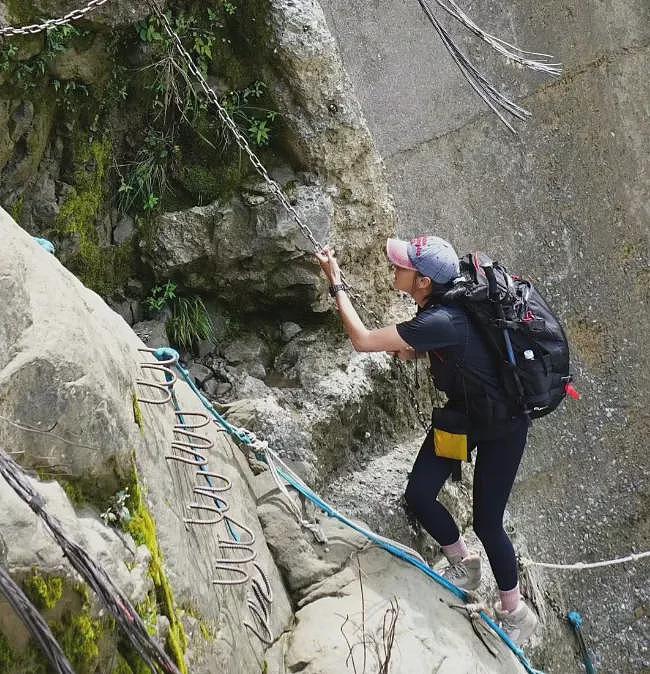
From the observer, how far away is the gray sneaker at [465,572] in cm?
412

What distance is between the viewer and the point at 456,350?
3533 millimetres

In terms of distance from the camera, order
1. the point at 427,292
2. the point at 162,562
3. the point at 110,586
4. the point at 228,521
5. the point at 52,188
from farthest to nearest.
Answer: the point at 52,188 < the point at 427,292 < the point at 228,521 < the point at 162,562 < the point at 110,586

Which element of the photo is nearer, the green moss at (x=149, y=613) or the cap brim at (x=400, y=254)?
the green moss at (x=149, y=613)

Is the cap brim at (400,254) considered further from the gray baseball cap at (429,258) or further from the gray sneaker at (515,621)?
the gray sneaker at (515,621)

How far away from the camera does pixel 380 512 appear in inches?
172

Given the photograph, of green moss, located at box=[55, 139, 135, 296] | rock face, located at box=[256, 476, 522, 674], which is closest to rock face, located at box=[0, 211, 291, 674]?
rock face, located at box=[256, 476, 522, 674]

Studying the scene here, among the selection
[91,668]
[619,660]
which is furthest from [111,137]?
[619,660]

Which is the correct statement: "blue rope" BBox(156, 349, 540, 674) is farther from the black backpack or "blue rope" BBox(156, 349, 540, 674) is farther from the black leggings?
the black backpack

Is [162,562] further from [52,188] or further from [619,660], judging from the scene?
[619,660]

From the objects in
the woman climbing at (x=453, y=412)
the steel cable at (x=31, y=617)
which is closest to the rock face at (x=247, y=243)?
the woman climbing at (x=453, y=412)

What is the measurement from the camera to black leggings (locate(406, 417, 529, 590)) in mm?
3758

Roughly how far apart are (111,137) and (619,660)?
465 centimetres

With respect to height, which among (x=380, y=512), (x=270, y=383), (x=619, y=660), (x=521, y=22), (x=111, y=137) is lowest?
(x=619, y=660)

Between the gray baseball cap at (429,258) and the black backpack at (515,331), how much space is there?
63 mm
